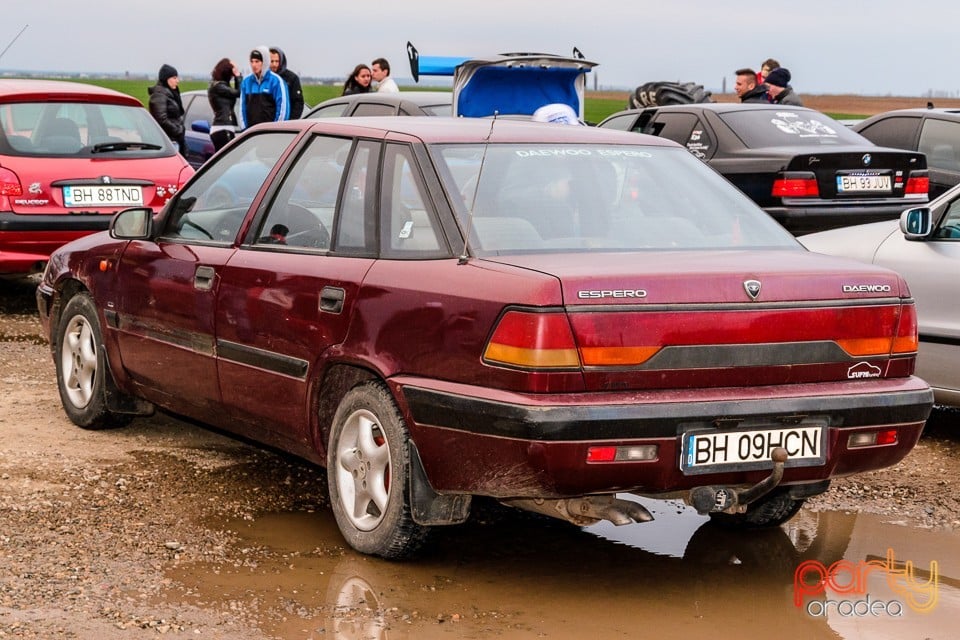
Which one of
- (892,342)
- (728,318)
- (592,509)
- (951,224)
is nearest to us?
(728,318)

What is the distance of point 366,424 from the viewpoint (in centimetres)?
498

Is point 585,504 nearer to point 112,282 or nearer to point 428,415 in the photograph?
point 428,415

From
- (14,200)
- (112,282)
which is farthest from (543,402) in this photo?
(14,200)

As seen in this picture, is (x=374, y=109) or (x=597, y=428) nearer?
(x=597, y=428)

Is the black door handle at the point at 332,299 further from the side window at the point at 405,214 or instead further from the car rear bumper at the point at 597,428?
the car rear bumper at the point at 597,428

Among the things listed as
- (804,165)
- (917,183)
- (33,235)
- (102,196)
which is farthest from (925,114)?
(33,235)

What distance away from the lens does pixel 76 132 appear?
10914 mm

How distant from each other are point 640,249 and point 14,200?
264 inches

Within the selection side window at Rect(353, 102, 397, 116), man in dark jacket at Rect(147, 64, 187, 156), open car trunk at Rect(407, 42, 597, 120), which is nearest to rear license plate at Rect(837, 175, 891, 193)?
open car trunk at Rect(407, 42, 597, 120)

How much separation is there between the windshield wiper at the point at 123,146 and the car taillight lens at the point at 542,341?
7.25 m

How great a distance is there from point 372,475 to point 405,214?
0.89m

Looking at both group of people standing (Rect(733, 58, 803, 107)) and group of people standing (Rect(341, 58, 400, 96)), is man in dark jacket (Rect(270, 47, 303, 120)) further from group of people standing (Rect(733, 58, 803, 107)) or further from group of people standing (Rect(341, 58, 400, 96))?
group of people standing (Rect(733, 58, 803, 107))

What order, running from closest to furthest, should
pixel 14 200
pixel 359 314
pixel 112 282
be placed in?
pixel 359 314 < pixel 112 282 < pixel 14 200

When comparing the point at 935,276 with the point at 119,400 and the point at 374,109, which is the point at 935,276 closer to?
the point at 119,400
